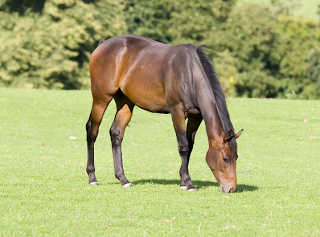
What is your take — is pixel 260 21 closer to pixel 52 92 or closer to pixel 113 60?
pixel 52 92

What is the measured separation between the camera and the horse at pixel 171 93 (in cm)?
810

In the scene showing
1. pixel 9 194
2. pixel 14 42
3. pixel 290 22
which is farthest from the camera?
pixel 290 22

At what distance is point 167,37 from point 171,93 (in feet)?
160

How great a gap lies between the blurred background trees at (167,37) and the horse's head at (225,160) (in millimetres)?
33803

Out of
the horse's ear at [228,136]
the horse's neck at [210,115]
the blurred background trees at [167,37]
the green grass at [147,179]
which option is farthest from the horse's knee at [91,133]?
the blurred background trees at [167,37]

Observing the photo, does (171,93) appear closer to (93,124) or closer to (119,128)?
(119,128)

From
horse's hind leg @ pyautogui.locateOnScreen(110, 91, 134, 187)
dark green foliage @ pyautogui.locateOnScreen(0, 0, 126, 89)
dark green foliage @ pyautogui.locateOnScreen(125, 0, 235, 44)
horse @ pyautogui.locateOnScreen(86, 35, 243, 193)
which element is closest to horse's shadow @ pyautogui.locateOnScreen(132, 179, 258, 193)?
horse's hind leg @ pyautogui.locateOnScreen(110, 91, 134, 187)

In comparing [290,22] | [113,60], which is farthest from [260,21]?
[113,60]

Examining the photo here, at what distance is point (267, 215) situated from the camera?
6.84 metres

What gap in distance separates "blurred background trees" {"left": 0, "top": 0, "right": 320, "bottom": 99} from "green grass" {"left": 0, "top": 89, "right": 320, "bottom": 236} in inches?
767

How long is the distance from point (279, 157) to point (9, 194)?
9.48 m

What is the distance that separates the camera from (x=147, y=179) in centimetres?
1044

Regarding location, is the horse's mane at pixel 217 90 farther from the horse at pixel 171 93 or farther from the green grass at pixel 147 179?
the green grass at pixel 147 179

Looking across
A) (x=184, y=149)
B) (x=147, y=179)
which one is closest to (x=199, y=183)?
(x=147, y=179)
